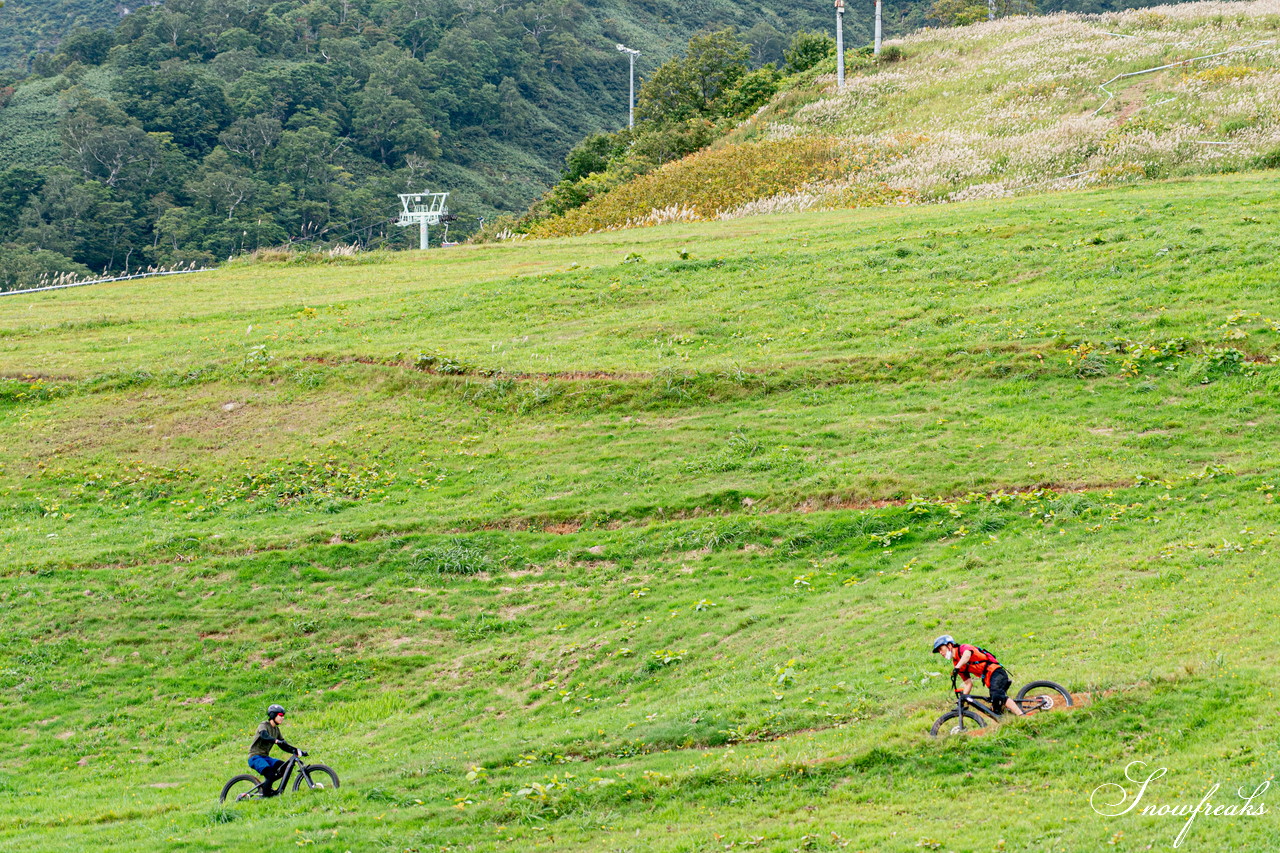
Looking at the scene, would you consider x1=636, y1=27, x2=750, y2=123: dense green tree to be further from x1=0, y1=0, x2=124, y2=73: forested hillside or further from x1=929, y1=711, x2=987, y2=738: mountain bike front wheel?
x1=0, y1=0, x2=124, y2=73: forested hillside

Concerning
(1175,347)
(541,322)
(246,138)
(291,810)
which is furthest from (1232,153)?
(246,138)

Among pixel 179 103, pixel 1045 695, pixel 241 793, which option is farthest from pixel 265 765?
pixel 179 103

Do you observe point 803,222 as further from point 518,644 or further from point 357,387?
point 518,644

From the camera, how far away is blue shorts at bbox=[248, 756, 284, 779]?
13.0m

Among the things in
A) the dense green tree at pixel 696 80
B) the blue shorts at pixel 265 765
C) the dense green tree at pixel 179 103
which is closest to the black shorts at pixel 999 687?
the blue shorts at pixel 265 765

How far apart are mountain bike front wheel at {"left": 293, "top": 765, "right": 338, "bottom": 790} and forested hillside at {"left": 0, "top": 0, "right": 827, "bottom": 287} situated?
233 ft

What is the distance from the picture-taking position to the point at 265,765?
1305 cm

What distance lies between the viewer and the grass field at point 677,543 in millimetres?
11875

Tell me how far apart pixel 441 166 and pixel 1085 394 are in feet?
333

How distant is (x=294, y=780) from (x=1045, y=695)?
8.88 meters

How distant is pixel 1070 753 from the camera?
1116 centimetres

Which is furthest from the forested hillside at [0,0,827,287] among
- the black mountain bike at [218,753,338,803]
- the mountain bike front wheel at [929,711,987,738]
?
the mountain bike front wheel at [929,711,987,738]

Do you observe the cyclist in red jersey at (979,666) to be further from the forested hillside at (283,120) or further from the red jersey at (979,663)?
the forested hillside at (283,120)

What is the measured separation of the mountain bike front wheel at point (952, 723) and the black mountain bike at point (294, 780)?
7025mm
